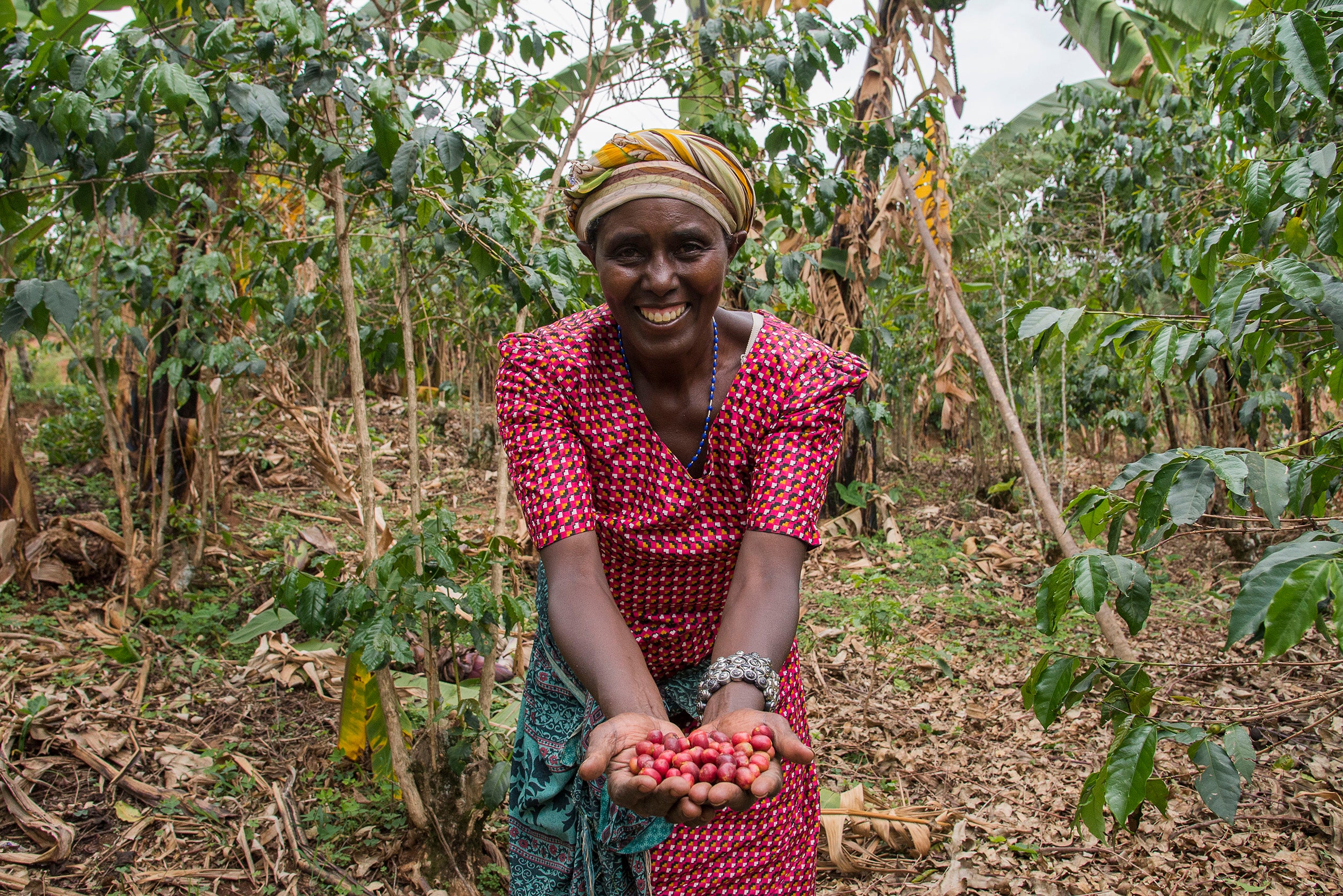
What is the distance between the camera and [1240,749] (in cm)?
163

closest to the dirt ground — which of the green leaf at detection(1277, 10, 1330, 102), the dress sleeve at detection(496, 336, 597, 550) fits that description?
the green leaf at detection(1277, 10, 1330, 102)

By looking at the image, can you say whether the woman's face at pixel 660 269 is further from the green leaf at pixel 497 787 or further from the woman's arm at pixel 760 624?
the green leaf at pixel 497 787

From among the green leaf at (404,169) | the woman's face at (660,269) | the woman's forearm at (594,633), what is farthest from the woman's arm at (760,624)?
the green leaf at (404,169)

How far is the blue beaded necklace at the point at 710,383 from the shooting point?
4.97 ft

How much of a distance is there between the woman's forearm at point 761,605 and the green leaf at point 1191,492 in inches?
23.7

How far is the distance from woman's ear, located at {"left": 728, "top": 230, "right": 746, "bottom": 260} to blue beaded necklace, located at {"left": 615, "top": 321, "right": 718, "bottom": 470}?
5.4 inches

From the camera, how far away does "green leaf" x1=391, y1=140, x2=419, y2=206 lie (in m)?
1.94

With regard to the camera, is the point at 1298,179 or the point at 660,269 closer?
the point at 660,269

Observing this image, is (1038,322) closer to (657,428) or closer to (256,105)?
(657,428)

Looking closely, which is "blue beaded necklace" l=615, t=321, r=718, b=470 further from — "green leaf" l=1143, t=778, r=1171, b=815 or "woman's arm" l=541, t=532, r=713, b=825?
"green leaf" l=1143, t=778, r=1171, b=815

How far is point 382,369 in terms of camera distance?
2.62 meters

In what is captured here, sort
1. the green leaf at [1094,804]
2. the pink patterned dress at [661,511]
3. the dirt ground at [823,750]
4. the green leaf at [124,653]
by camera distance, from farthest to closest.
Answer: the green leaf at [124,653]
the dirt ground at [823,750]
the green leaf at [1094,804]
the pink patterned dress at [661,511]

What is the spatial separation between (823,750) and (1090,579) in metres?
1.96

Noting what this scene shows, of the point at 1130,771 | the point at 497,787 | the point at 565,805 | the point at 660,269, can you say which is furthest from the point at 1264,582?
the point at 497,787
